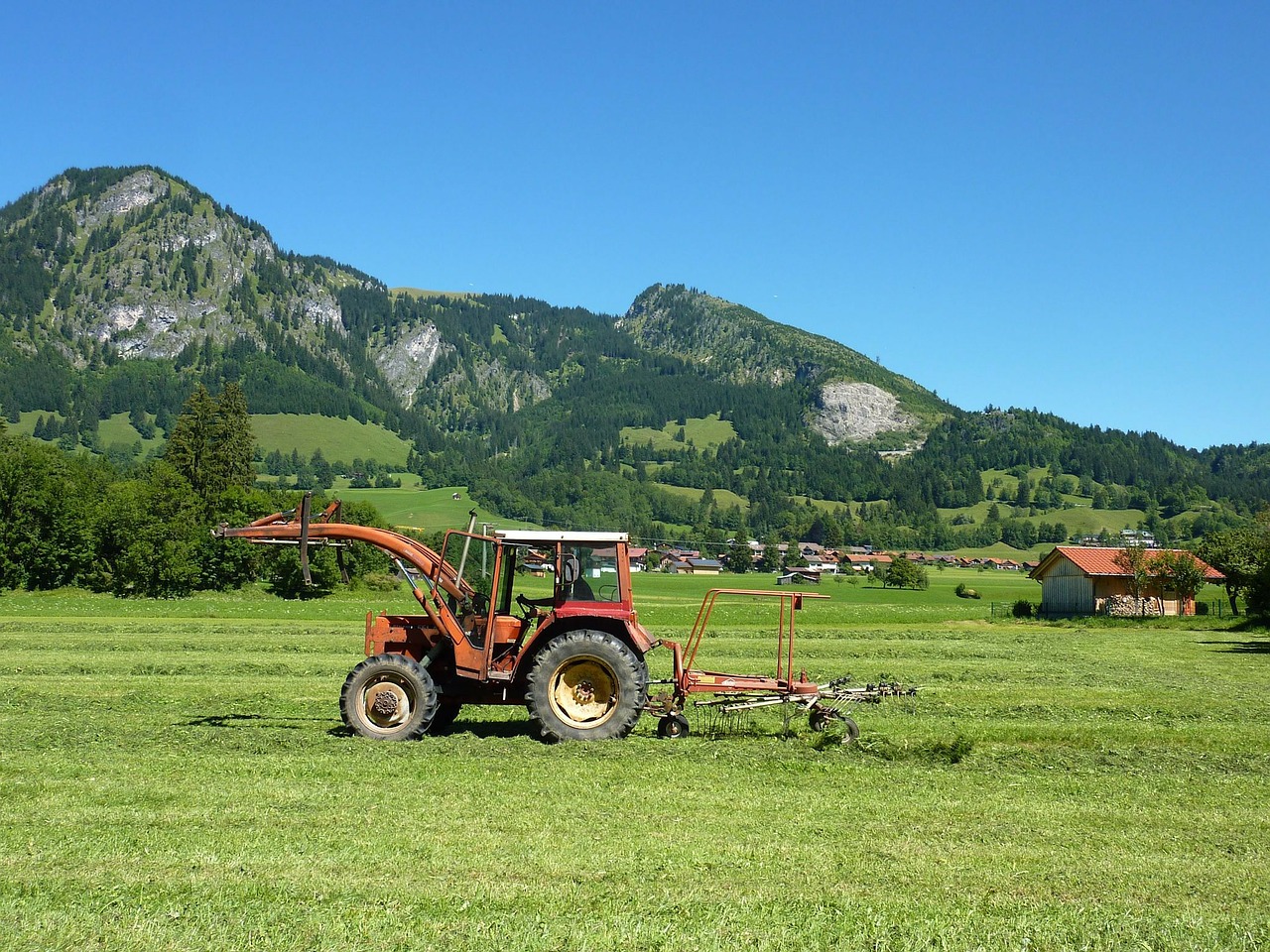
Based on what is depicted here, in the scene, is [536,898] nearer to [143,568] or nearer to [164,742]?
[164,742]

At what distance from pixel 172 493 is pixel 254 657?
47574 millimetres

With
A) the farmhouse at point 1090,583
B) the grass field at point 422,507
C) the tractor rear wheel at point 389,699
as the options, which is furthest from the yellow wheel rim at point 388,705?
the grass field at point 422,507

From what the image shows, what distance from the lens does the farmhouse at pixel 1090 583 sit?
59.5 meters

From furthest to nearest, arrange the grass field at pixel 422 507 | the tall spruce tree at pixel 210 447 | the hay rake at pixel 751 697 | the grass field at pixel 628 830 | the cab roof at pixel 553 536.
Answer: the grass field at pixel 422 507, the tall spruce tree at pixel 210 447, the cab roof at pixel 553 536, the hay rake at pixel 751 697, the grass field at pixel 628 830

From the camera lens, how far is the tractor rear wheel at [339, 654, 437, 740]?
47.2 feet

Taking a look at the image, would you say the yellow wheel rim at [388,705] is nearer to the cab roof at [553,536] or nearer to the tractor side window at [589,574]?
the cab roof at [553,536]

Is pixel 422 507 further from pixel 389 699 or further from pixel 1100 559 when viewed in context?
pixel 389 699

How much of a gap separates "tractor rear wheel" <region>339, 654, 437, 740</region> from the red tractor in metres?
0.01

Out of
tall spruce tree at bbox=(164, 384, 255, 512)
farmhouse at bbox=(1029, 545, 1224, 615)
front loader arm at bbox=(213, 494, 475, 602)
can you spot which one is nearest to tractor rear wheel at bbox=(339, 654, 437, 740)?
front loader arm at bbox=(213, 494, 475, 602)

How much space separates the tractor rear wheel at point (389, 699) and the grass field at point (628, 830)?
472mm

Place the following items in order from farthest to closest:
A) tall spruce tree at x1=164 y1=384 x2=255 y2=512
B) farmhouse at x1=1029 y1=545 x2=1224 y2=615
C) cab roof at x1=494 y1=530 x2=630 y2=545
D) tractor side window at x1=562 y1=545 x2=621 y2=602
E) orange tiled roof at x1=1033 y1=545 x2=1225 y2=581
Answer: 1. tall spruce tree at x1=164 y1=384 x2=255 y2=512
2. farmhouse at x1=1029 y1=545 x2=1224 y2=615
3. orange tiled roof at x1=1033 y1=545 x2=1225 y2=581
4. tractor side window at x1=562 y1=545 x2=621 y2=602
5. cab roof at x1=494 y1=530 x2=630 y2=545

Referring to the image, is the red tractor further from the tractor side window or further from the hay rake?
the hay rake


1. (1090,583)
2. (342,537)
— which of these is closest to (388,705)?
(342,537)

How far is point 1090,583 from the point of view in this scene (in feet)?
197
